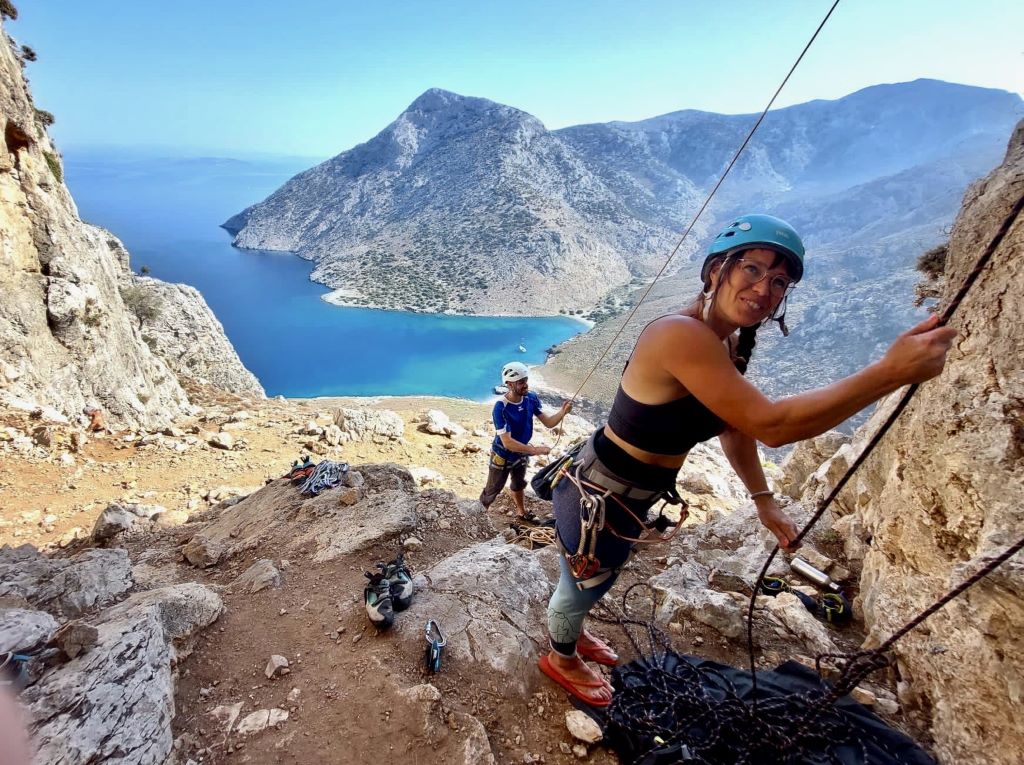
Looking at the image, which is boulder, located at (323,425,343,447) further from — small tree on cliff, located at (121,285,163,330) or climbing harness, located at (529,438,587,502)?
small tree on cliff, located at (121,285,163,330)

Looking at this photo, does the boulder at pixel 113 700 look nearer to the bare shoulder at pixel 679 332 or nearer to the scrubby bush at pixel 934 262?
the bare shoulder at pixel 679 332

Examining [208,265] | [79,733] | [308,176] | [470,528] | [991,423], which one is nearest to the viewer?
[79,733]

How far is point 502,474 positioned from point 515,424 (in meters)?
0.80

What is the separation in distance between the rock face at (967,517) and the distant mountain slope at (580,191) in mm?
62619

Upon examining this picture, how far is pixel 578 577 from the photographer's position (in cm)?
220

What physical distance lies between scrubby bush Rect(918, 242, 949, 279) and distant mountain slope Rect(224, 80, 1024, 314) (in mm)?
61601

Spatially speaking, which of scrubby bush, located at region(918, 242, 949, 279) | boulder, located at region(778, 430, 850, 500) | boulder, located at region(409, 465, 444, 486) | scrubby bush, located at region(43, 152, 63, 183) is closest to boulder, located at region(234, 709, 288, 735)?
scrubby bush, located at region(918, 242, 949, 279)

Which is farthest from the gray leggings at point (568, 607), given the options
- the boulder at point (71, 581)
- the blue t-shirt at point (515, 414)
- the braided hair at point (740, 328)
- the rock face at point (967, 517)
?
the boulder at point (71, 581)

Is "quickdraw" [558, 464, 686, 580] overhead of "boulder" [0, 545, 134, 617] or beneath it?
overhead

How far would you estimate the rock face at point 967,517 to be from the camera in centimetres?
200

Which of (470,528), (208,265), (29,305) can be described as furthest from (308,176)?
(470,528)

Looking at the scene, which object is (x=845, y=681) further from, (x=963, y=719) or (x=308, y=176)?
(x=308, y=176)

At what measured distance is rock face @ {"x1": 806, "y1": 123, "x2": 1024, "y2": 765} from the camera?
6.55 ft

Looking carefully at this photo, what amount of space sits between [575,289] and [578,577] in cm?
7304
